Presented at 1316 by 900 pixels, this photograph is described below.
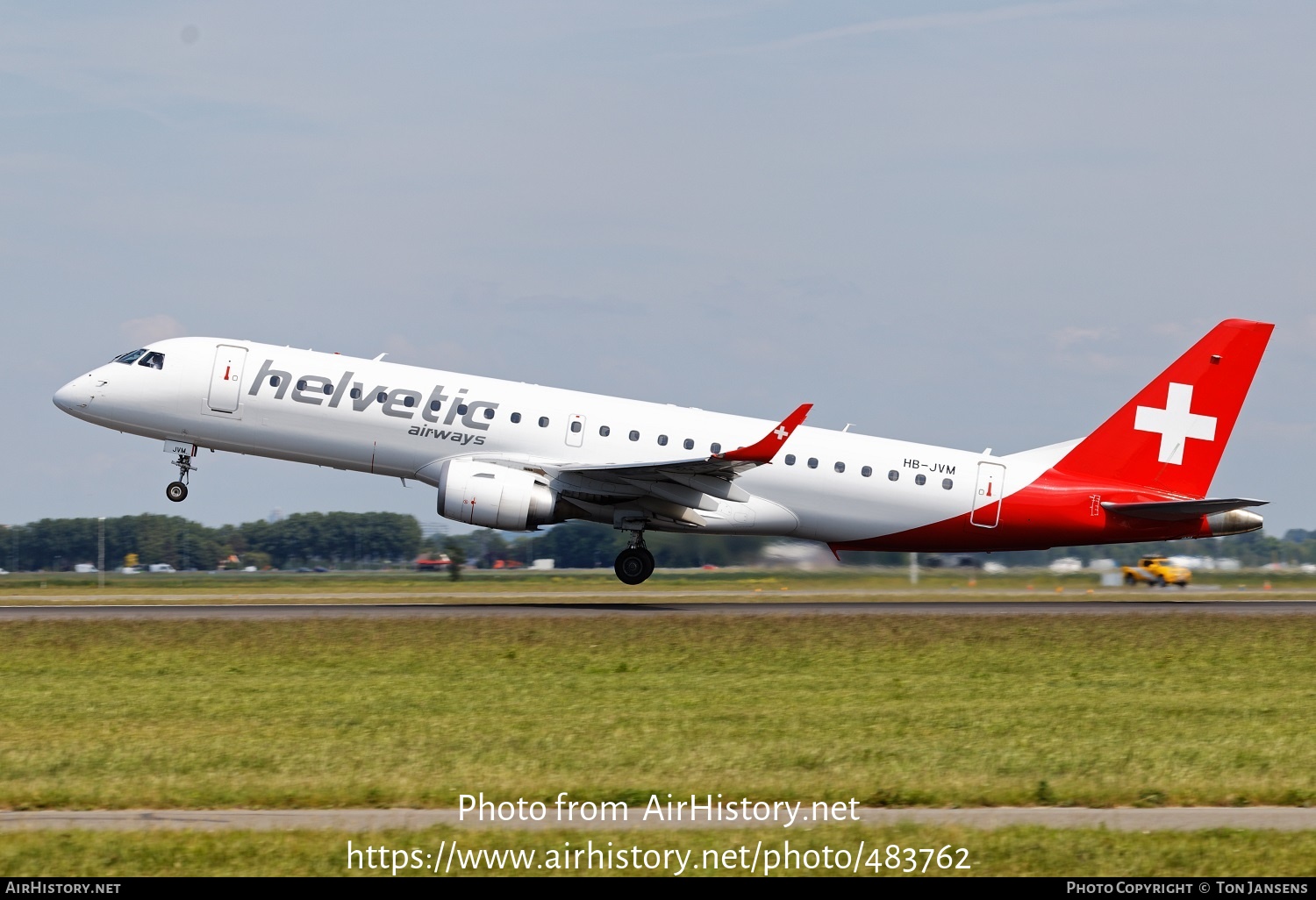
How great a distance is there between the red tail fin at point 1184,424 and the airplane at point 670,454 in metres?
0.04

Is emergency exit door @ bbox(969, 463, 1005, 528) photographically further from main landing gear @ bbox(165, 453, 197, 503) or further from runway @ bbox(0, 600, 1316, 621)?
main landing gear @ bbox(165, 453, 197, 503)

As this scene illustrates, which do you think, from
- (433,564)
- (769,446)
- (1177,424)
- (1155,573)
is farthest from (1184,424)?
(433,564)

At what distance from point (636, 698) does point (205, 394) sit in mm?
16914

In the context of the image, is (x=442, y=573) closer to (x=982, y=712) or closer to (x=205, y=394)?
(x=205, y=394)

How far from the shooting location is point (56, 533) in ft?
193

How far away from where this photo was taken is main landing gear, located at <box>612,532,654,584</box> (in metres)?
32.4

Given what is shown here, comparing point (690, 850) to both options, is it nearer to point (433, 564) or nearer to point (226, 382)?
point (226, 382)

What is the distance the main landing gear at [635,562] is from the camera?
32438 mm

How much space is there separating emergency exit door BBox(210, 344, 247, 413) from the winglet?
428 inches

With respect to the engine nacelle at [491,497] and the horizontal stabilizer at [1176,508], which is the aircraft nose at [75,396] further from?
the horizontal stabilizer at [1176,508]

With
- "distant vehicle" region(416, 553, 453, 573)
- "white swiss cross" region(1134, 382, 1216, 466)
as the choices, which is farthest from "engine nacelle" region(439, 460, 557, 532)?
"distant vehicle" region(416, 553, 453, 573)

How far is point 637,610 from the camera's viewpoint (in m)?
29.2

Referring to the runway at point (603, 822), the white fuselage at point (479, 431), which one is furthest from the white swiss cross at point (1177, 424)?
the runway at point (603, 822)
